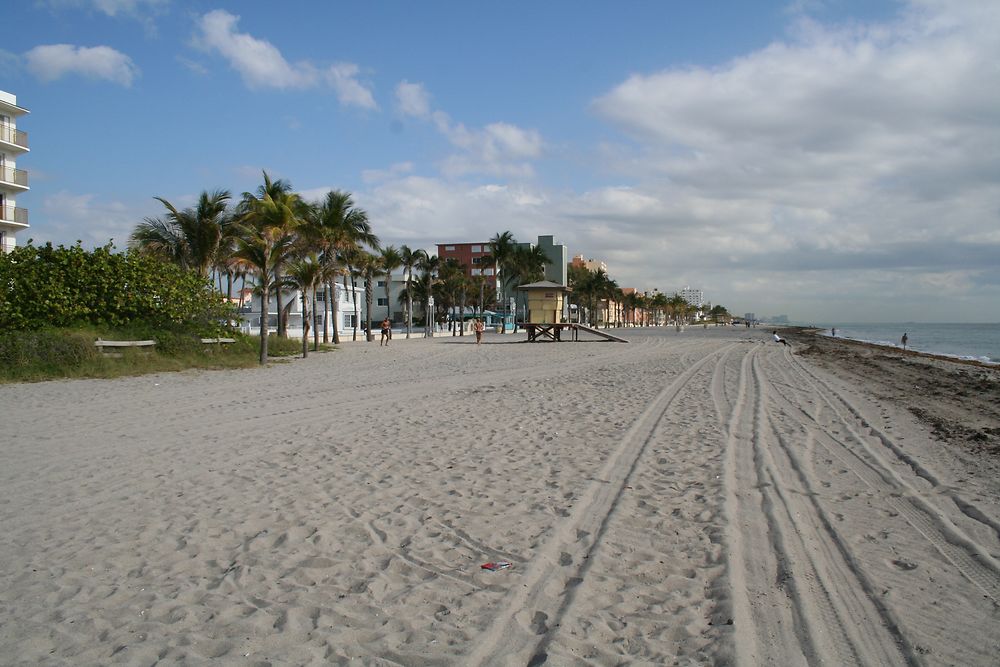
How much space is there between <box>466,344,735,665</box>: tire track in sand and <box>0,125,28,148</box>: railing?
4318 cm

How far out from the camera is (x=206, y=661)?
3.32 metres

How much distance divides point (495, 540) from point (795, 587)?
2.09 metres

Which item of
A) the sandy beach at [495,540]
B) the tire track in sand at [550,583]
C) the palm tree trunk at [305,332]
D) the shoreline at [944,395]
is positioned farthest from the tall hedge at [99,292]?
the shoreline at [944,395]

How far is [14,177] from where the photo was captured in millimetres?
37688

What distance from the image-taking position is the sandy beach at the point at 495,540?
3547 mm

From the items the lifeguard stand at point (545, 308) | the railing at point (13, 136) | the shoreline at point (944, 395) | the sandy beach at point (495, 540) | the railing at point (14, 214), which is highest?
the railing at point (13, 136)

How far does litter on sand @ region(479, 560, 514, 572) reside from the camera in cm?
450

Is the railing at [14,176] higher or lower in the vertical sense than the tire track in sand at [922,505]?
higher

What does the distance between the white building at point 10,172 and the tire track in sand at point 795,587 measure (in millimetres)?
42224

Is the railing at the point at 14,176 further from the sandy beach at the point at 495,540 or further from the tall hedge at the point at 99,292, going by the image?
the sandy beach at the point at 495,540

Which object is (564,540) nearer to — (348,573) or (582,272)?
(348,573)

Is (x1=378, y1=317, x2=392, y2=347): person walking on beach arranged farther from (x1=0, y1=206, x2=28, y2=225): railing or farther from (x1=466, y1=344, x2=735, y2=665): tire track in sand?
(x1=466, y1=344, x2=735, y2=665): tire track in sand

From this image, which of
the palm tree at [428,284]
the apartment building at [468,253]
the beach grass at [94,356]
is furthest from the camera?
the apartment building at [468,253]

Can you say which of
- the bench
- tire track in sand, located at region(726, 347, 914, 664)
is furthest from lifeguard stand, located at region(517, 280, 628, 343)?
tire track in sand, located at region(726, 347, 914, 664)
